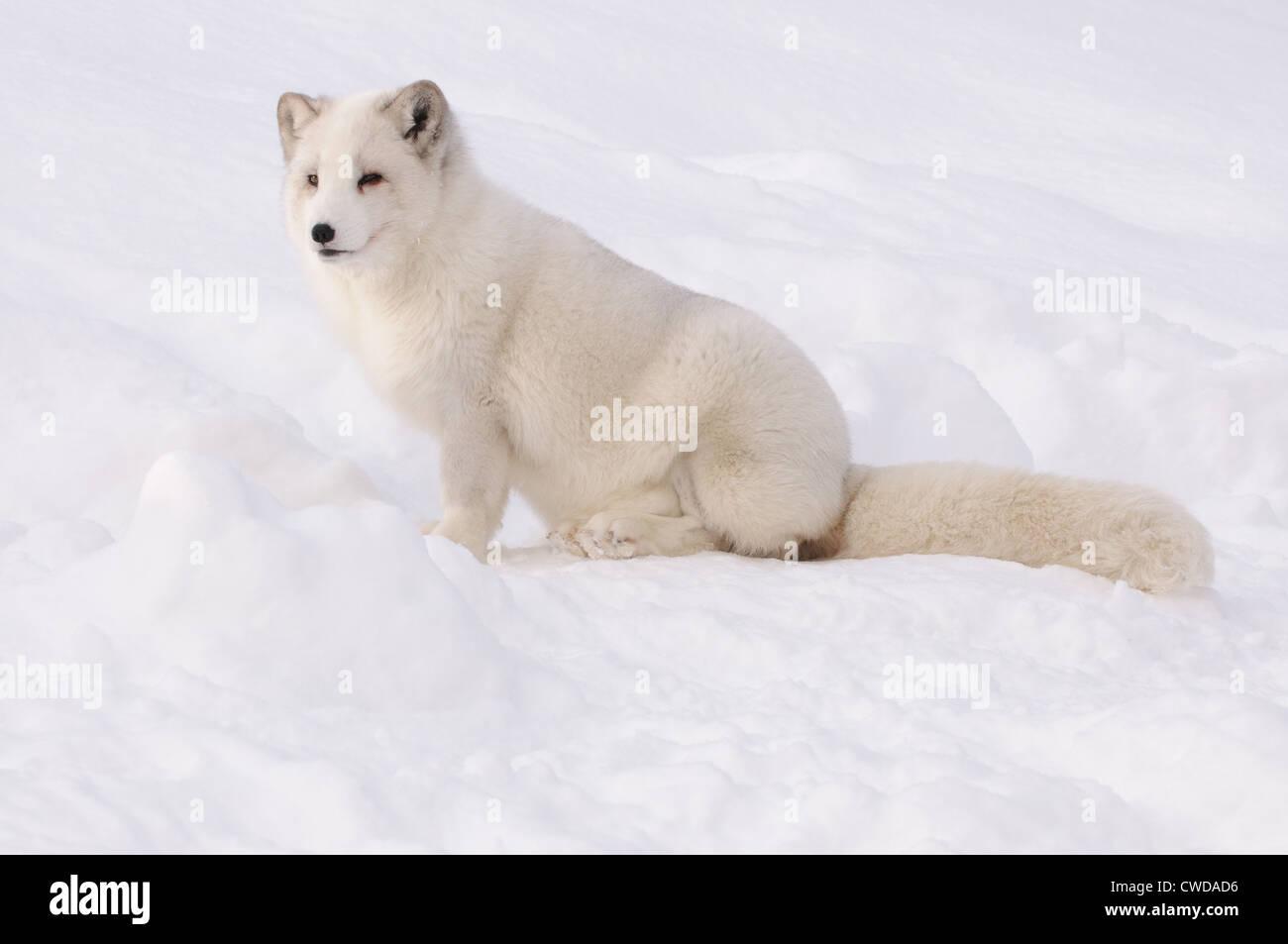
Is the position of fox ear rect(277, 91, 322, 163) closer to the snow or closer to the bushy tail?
the snow

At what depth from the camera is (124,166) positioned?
7.11m

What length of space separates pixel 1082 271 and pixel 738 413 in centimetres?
453

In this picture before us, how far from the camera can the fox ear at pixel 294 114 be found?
426cm

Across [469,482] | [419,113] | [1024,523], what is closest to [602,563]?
[469,482]

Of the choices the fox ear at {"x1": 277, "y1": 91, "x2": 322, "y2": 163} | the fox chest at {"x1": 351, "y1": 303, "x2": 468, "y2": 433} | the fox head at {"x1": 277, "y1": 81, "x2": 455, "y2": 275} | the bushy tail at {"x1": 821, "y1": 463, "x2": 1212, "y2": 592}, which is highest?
the fox ear at {"x1": 277, "y1": 91, "x2": 322, "y2": 163}

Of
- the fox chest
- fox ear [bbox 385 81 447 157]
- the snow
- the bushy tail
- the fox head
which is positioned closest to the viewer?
the snow

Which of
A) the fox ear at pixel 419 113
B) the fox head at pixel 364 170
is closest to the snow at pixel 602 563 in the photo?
the fox head at pixel 364 170

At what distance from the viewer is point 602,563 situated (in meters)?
4.09

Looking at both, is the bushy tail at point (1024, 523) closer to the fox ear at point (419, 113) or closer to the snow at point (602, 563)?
the snow at point (602, 563)

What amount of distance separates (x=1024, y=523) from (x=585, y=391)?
1.47 m

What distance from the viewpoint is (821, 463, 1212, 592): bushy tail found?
12.9 feet

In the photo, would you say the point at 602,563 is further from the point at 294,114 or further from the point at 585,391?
the point at 294,114

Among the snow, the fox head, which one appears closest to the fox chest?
the fox head

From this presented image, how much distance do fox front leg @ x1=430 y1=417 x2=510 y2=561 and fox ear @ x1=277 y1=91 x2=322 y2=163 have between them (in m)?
1.08
